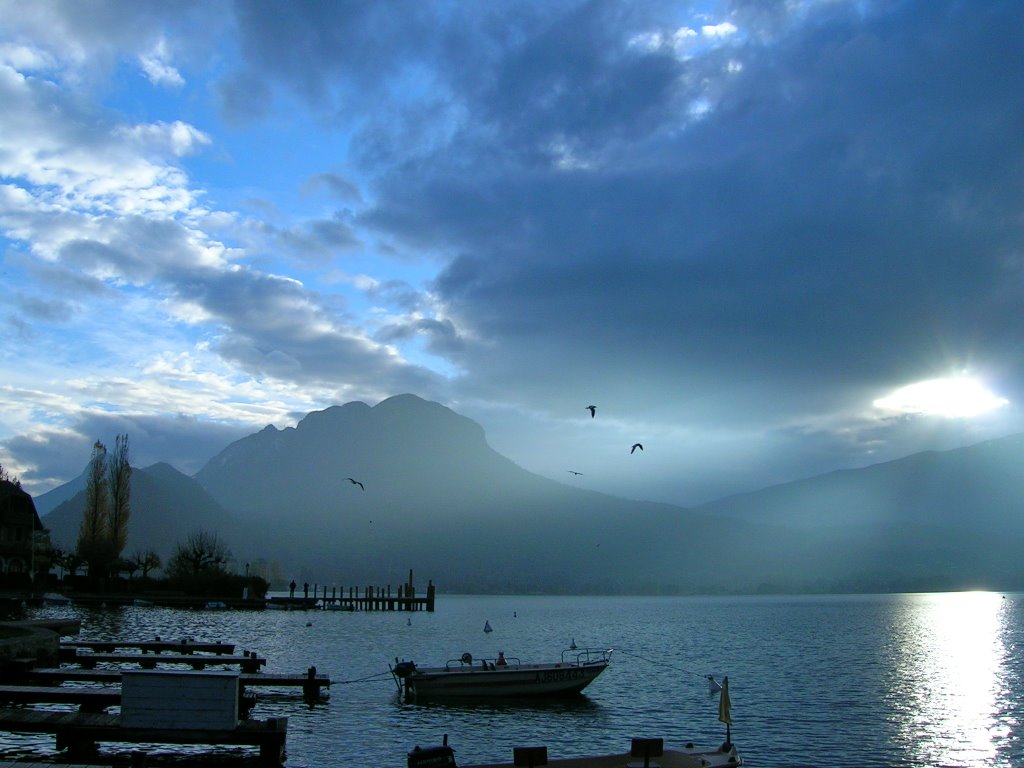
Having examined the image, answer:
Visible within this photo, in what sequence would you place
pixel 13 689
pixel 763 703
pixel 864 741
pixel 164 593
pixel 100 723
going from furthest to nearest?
pixel 164 593
pixel 763 703
pixel 864 741
pixel 13 689
pixel 100 723

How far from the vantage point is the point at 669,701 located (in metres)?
42.5

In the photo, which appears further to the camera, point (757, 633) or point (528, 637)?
point (757, 633)

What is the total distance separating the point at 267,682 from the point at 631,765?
70.2 ft

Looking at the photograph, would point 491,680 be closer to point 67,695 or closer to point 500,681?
point 500,681

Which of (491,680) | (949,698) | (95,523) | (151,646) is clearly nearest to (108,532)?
(95,523)

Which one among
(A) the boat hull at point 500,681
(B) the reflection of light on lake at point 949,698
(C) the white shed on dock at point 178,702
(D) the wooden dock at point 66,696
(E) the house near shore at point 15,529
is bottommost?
(B) the reflection of light on lake at point 949,698

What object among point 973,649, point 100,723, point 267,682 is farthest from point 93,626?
point 973,649

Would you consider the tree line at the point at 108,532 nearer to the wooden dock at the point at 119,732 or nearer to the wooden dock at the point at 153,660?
the wooden dock at the point at 153,660

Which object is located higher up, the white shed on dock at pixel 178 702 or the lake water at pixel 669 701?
the white shed on dock at pixel 178 702

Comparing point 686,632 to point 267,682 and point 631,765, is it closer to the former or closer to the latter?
point 267,682

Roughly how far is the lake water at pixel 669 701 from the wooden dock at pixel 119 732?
4.95ft

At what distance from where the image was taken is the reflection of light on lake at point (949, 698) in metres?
31.5

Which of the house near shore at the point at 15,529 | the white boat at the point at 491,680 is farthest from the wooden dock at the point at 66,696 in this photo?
the house near shore at the point at 15,529

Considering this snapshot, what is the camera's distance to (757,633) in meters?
100
